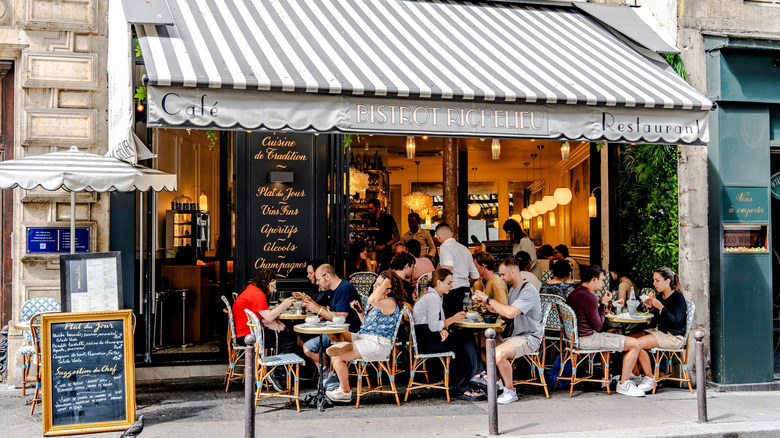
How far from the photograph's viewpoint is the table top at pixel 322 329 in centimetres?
695

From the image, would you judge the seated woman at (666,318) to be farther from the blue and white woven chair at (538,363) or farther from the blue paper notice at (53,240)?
the blue paper notice at (53,240)

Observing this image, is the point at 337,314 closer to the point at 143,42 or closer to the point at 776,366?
the point at 143,42

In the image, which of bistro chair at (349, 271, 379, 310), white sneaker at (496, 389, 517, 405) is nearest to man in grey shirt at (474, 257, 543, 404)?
white sneaker at (496, 389, 517, 405)

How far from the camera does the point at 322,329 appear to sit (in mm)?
6969

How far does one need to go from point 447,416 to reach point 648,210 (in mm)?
4034

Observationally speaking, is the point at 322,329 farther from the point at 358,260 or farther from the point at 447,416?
the point at 358,260

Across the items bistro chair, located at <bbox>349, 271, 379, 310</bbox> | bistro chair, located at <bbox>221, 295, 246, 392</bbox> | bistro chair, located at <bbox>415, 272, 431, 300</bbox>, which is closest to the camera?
bistro chair, located at <bbox>221, 295, 246, 392</bbox>

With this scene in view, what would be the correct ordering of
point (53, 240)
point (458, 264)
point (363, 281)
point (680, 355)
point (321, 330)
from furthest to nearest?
point (363, 281) → point (458, 264) → point (680, 355) → point (53, 240) → point (321, 330)

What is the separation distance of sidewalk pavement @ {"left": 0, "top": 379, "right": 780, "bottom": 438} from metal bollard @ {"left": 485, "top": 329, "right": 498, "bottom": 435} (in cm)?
17

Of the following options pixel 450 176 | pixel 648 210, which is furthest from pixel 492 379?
pixel 450 176

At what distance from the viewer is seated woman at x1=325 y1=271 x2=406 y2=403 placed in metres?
7.01

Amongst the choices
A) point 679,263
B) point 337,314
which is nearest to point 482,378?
point 337,314

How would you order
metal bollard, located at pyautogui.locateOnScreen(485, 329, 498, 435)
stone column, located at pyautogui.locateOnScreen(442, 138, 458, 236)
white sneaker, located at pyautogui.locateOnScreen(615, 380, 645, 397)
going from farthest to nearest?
stone column, located at pyautogui.locateOnScreen(442, 138, 458, 236) → white sneaker, located at pyautogui.locateOnScreen(615, 380, 645, 397) → metal bollard, located at pyautogui.locateOnScreen(485, 329, 498, 435)

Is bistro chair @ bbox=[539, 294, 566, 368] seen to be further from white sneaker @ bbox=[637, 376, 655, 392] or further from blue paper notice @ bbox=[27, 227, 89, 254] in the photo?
blue paper notice @ bbox=[27, 227, 89, 254]
